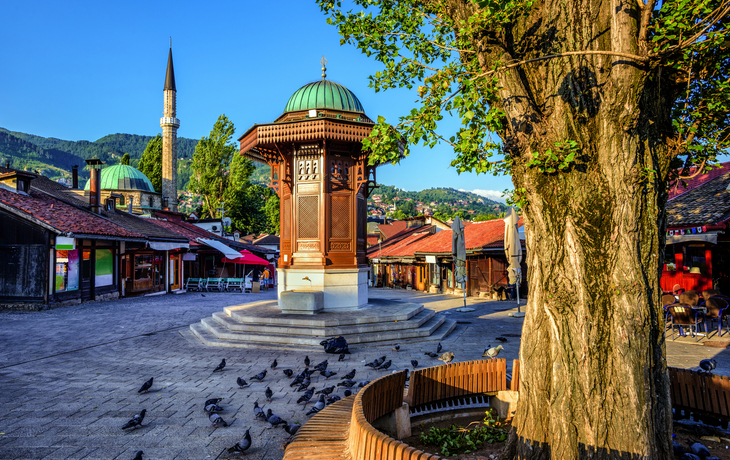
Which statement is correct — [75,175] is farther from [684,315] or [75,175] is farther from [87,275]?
[684,315]

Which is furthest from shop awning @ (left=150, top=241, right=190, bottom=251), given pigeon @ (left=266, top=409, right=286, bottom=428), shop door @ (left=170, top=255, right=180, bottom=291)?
pigeon @ (left=266, top=409, right=286, bottom=428)

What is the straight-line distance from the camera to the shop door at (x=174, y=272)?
25500 mm

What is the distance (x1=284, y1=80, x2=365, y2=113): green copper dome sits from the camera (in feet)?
41.4

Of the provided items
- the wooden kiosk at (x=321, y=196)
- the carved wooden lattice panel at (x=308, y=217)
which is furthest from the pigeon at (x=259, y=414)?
the carved wooden lattice panel at (x=308, y=217)

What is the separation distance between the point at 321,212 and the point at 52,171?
192 m

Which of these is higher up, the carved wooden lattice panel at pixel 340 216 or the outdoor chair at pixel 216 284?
the carved wooden lattice panel at pixel 340 216

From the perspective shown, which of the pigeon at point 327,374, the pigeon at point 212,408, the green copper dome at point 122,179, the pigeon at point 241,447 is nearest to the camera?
the pigeon at point 241,447

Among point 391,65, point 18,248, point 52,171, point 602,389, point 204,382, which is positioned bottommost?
point 204,382

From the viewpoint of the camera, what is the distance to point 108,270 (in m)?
20.0

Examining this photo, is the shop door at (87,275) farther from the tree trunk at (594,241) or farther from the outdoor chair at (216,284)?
the tree trunk at (594,241)

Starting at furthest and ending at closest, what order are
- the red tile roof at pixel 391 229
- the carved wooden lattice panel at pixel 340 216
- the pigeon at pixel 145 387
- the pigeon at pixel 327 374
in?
the red tile roof at pixel 391 229, the carved wooden lattice panel at pixel 340 216, the pigeon at pixel 327 374, the pigeon at pixel 145 387

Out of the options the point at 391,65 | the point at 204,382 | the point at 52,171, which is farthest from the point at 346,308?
the point at 52,171

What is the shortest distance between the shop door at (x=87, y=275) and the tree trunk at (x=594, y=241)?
20.2 m

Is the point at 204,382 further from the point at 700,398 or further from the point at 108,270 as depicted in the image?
the point at 108,270
